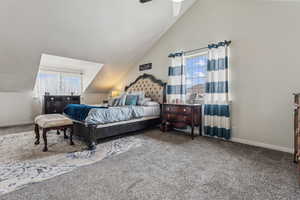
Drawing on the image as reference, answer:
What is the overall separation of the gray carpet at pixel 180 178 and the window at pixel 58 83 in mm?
4808

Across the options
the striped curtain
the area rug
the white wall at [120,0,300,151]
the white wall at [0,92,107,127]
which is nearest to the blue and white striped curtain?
the white wall at [120,0,300,151]

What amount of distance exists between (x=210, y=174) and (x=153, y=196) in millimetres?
867

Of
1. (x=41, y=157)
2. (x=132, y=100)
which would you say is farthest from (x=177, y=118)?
(x=41, y=157)

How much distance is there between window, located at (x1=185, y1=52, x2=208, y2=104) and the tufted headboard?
0.84 m

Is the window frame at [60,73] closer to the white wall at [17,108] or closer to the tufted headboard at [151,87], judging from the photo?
the white wall at [17,108]

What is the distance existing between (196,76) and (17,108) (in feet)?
19.6

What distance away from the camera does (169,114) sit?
3955mm

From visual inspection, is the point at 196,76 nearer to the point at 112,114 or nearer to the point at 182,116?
the point at 182,116

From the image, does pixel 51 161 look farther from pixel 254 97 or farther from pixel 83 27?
pixel 254 97

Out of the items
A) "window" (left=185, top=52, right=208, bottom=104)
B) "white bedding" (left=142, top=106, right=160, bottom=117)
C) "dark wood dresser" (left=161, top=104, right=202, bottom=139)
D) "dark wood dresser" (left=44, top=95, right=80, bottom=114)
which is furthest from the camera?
"dark wood dresser" (left=44, top=95, right=80, bottom=114)

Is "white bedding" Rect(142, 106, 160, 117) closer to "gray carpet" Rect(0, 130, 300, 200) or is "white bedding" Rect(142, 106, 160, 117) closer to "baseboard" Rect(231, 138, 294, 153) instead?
"gray carpet" Rect(0, 130, 300, 200)

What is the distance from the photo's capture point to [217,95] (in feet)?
11.3

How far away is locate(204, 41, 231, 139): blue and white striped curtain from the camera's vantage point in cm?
332

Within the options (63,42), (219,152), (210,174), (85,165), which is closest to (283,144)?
(219,152)
